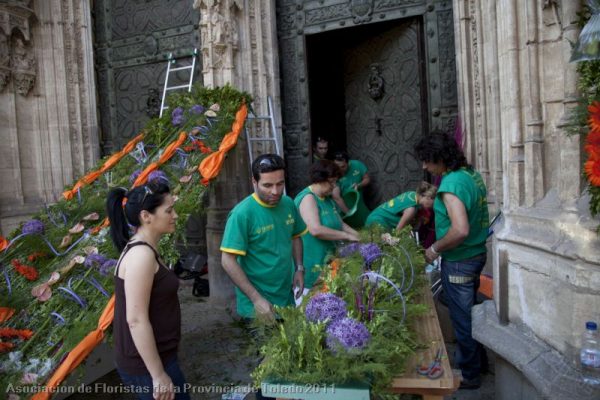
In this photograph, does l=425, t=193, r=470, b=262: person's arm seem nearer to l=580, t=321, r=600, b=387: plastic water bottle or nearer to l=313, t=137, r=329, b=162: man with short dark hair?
l=580, t=321, r=600, b=387: plastic water bottle

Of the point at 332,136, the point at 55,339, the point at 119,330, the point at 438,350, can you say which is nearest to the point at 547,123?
the point at 438,350

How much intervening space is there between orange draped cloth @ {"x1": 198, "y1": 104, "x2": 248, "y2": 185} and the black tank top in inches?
89.5

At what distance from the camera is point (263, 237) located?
3039mm

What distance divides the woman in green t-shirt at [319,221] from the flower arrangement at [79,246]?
0.98m

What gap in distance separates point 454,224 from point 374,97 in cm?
360

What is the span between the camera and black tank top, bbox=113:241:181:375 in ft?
7.11

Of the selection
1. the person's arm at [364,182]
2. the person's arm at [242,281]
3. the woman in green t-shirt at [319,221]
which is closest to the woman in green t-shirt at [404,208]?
the woman in green t-shirt at [319,221]

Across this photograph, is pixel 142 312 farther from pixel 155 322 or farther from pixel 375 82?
pixel 375 82

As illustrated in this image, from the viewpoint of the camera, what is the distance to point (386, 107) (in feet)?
21.3

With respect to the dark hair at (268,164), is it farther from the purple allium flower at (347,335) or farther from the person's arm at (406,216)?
the person's arm at (406,216)

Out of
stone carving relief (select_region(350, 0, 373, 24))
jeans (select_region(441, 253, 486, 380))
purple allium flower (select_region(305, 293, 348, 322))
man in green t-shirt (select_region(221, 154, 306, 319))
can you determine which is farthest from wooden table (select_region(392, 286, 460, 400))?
stone carving relief (select_region(350, 0, 373, 24))

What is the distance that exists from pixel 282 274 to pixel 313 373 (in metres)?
1.31

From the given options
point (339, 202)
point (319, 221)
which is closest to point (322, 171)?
point (319, 221)

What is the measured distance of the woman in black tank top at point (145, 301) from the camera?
2.08 m
